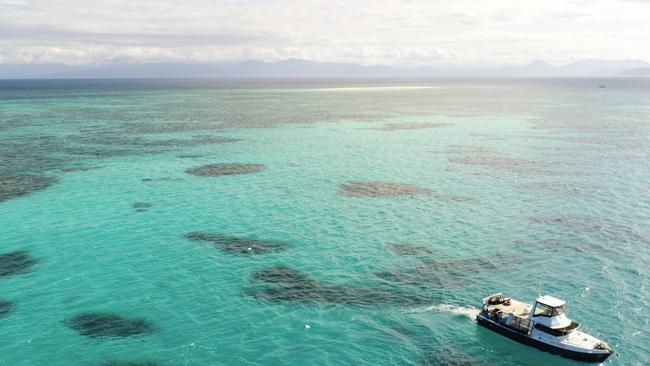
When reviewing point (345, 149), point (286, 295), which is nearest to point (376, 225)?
point (286, 295)

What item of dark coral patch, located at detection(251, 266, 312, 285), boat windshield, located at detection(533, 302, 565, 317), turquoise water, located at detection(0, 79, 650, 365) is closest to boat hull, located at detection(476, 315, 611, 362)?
turquoise water, located at detection(0, 79, 650, 365)

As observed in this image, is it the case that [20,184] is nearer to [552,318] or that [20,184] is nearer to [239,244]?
[239,244]

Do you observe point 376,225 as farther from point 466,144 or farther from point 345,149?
point 466,144

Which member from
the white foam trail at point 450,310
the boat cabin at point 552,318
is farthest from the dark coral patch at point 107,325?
the boat cabin at point 552,318

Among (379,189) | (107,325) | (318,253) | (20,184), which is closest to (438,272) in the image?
(318,253)

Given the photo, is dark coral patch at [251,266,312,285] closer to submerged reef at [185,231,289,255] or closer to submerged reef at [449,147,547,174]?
submerged reef at [185,231,289,255]

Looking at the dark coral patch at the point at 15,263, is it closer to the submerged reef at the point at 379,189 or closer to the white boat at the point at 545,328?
the submerged reef at the point at 379,189
